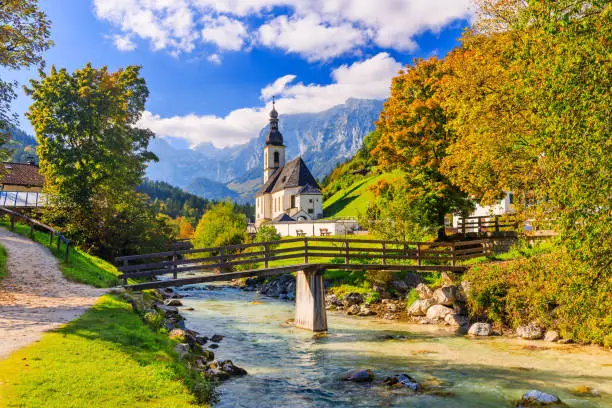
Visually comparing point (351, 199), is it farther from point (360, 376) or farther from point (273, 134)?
point (360, 376)

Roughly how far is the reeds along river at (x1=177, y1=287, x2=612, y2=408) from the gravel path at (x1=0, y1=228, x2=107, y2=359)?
530cm

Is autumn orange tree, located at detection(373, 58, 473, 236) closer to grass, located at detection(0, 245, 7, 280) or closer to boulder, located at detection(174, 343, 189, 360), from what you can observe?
boulder, located at detection(174, 343, 189, 360)

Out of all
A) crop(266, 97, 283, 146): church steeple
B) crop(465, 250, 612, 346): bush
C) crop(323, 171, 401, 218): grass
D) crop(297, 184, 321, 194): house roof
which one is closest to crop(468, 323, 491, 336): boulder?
crop(465, 250, 612, 346): bush

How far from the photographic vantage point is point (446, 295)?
83.6ft

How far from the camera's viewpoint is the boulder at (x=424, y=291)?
1063 inches

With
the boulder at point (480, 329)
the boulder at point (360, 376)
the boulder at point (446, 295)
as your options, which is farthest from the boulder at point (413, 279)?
the boulder at point (360, 376)

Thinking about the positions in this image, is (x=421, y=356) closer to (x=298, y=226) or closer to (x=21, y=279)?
(x=21, y=279)

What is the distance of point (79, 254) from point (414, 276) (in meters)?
21.4

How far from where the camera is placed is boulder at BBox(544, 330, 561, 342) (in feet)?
64.5

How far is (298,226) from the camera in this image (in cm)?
7312

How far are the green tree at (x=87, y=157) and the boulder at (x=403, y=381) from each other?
25573 mm

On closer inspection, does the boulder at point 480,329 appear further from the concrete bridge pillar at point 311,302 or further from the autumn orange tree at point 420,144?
the autumn orange tree at point 420,144

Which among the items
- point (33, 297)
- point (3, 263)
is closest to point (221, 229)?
point (3, 263)

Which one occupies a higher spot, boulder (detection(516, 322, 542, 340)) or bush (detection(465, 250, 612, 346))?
bush (detection(465, 250, 612, 346))
